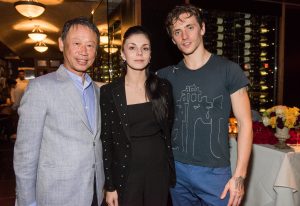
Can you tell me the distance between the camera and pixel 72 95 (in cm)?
164

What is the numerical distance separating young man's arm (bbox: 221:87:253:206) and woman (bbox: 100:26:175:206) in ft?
1.34

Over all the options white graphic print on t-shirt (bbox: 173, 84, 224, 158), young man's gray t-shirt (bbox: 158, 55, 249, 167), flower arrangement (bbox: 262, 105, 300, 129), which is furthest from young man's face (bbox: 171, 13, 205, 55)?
flower arrangement (bbox: 262, 105, 300, 129)

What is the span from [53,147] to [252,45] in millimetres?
5064

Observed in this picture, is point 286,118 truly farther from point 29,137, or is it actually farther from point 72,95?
point 29,137

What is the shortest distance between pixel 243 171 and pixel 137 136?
2.26 ft

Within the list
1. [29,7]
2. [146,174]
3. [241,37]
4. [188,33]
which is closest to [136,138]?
[146,174]

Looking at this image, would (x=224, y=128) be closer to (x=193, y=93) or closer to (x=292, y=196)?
(x=193, y=93)

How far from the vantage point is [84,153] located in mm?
1633

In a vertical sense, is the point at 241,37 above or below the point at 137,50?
above

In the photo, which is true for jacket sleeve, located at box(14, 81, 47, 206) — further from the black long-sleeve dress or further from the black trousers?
the black trousers

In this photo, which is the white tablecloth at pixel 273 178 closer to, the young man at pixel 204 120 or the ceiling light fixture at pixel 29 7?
the young man at pixel 204 120

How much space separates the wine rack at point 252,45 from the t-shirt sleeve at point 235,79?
3654 millimetres

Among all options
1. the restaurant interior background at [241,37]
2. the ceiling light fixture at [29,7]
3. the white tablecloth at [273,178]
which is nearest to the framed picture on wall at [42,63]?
the restaurant interior background at [241,37]

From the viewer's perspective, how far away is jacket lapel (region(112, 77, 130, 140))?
1818mm
